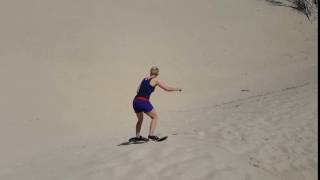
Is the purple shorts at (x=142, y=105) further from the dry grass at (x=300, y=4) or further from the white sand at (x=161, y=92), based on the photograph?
the dry grass at (x=300, y=4)

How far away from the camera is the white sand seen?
24.2 feet

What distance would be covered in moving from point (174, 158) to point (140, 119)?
152cm

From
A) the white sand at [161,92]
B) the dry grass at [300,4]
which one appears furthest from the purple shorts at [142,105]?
the dry grass at [300,4]

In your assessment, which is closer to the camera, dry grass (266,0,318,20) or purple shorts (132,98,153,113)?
purple shorts (132,98,153,113)

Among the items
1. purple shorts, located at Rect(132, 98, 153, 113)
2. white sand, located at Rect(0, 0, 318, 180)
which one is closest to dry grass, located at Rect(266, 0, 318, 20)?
white sand, located at Rect(0, 0, 318, 180)

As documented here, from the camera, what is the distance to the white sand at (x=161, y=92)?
7391 millimetres

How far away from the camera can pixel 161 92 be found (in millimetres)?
16406

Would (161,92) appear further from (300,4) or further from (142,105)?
(300,4)

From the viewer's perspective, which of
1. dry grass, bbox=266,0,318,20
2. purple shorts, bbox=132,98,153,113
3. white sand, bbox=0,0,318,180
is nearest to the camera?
white sand, bbox=0,0,318,180

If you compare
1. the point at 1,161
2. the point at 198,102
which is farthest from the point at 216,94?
the point at 1,161

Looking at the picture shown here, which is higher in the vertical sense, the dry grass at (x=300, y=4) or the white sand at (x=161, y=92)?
the dry grass at (x=300, y=4)

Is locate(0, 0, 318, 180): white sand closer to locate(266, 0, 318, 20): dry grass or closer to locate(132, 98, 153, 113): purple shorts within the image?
locate(132, 98, 153, 113): purple shorts

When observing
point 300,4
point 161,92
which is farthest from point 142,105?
point 300,4

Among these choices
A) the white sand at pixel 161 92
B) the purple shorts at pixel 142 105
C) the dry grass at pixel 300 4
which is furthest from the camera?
the dry grass at pixel 300 4
